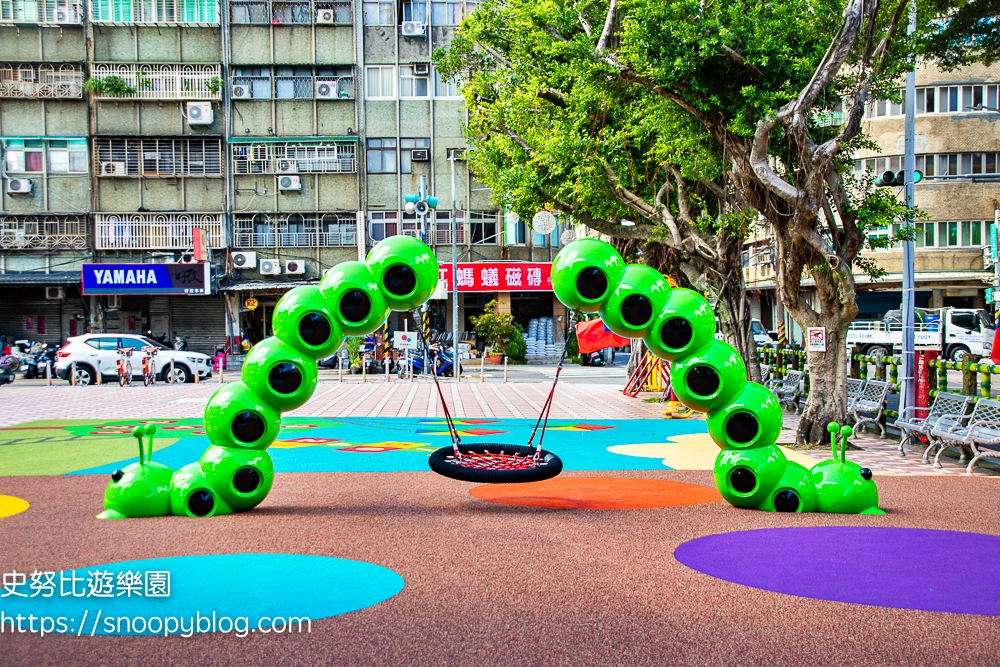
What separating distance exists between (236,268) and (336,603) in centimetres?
3336

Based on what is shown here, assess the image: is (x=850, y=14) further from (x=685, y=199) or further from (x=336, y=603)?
(x=336, y=603)

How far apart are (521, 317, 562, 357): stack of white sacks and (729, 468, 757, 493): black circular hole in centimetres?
3051

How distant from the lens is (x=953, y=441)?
10.8 meters

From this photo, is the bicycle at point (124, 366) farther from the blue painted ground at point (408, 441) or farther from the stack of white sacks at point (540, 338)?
the stack of white sacks at point (540, 338)

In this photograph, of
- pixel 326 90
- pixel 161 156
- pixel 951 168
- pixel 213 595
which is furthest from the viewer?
pixel 951 168

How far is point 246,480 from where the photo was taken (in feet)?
26.1

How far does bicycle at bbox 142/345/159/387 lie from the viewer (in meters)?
25.9

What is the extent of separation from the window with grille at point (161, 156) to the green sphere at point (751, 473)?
1301 inches

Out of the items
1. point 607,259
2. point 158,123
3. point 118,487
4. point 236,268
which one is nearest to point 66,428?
point 118,487

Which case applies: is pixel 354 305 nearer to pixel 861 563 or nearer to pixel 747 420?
pixel 747 420

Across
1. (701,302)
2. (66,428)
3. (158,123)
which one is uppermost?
(158,123)

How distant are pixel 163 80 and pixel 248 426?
33.1 meters

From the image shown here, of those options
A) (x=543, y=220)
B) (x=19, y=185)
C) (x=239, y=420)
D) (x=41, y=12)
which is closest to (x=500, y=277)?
(x=543, y=220)

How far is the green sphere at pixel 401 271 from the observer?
8.14 metres
